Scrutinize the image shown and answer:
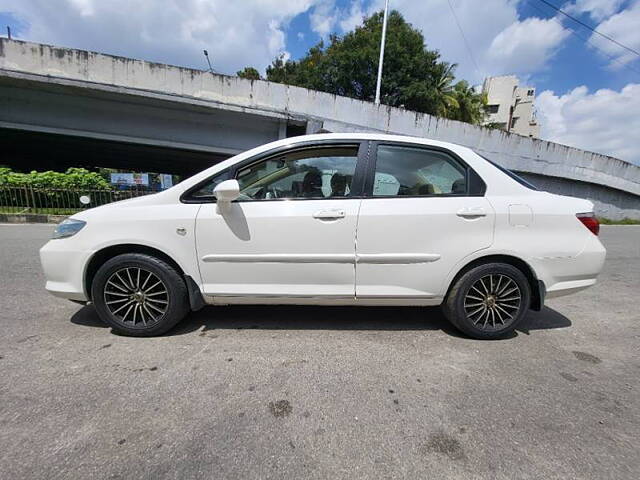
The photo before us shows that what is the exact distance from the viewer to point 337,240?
2451mm

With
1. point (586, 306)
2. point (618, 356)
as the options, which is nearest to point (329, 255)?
point (618, 356)

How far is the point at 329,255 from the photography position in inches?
97.5

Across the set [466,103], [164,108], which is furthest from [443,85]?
[164,108]

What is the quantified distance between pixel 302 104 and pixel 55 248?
35.3ft

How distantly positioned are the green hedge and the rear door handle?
13.2 metres

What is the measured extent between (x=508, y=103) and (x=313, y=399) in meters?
54.3

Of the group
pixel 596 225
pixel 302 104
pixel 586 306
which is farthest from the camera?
pixel 302 104

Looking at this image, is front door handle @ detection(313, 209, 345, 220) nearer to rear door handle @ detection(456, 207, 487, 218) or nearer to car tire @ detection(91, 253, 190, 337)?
rear door handle @ detection(456, 207, 487, 218)

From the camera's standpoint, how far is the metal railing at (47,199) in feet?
34.1

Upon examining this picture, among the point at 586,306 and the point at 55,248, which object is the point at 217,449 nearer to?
the point at 55,248

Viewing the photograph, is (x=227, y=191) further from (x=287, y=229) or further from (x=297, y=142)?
(x=297, y=142)

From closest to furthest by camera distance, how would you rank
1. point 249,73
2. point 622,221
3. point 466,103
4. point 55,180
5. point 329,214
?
point 329,214 → point 55,180 → point 622,221 → point 466,103 → point 249,73

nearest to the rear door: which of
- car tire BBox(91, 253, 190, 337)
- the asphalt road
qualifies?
the asphalt road

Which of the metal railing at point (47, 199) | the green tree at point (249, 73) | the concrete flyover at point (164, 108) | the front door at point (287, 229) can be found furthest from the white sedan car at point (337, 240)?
the green tree at point (249, 73)
